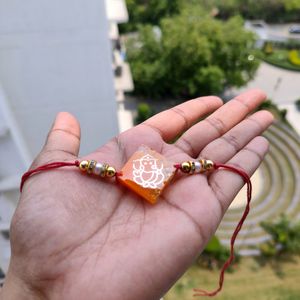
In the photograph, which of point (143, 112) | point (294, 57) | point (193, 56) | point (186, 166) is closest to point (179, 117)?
point (186, 166)

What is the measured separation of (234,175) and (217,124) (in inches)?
28.1

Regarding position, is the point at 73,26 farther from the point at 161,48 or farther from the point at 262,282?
the point at 161,48

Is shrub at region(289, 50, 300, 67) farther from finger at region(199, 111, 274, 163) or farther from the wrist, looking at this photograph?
the wrist

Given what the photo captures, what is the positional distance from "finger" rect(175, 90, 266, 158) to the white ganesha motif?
0.51m

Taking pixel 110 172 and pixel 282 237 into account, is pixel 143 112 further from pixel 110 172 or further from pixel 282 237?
pixel 110 172

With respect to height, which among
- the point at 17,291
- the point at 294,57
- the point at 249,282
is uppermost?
the point at 17,291

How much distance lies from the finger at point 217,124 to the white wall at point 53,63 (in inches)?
74.9

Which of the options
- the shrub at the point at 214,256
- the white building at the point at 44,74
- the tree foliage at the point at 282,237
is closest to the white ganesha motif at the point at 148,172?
the white building at the point at 44,74

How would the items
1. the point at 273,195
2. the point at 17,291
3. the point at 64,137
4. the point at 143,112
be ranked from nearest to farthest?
the point at 17,291
the point at 64,137
the point at 273,195
the point at 143,112

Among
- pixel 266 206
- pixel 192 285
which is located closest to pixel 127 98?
pixel 266 206

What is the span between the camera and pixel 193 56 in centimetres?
1216

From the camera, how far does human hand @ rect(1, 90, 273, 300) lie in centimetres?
212

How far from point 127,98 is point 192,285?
924 cm

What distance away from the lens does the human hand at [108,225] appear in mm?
2125
